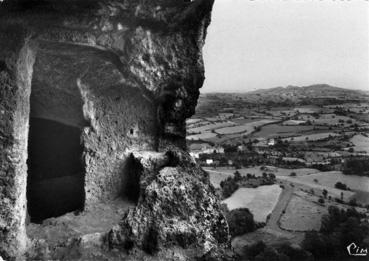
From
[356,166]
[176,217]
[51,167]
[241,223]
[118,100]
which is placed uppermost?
[118,100]

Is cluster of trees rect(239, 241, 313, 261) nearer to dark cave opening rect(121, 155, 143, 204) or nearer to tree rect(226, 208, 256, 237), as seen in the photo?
tree rect(226, 208, 256, 237)

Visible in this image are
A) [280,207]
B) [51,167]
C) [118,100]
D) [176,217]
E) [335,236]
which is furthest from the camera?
[280,207]

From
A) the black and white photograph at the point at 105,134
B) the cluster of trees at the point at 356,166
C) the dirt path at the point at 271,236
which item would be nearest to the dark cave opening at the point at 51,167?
the black and white photograph at the point at 105,134

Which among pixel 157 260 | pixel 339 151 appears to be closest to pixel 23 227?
pixel 157 260

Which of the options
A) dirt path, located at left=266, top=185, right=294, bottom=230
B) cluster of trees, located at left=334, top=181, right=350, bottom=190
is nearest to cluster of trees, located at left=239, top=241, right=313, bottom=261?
dirt path, located at left=266, top=185, right=294, bottom=230

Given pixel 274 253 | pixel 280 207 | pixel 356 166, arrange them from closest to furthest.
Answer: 1. pixel 274 253
2. pixel 280 207
3. pixel 356 166

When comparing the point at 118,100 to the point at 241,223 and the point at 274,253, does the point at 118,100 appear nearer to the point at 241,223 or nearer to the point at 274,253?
the point at 274,253

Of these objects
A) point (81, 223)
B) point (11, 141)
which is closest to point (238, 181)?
point (81, 223)
